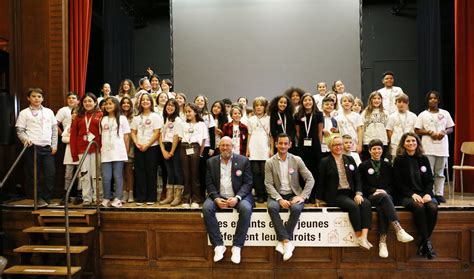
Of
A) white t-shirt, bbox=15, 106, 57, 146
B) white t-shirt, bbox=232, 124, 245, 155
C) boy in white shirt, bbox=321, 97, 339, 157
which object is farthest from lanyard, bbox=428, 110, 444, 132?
white t-shirt, bbox=15, 106, 57, 146

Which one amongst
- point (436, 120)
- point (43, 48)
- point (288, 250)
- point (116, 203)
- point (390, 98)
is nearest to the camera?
point (288, 250)

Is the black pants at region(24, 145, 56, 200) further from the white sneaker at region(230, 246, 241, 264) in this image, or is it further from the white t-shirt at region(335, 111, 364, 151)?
the white t-shirt at region(335, 111, 364, 151)

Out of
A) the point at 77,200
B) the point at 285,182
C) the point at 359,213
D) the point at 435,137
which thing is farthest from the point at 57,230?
the point at 435,137

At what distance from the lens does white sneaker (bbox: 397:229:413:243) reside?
163 inches

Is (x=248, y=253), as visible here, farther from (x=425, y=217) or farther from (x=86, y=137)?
(x=86, y=137)

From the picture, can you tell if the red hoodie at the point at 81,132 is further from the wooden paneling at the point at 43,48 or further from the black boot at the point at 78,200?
the wooden paneling at the point at 43,48

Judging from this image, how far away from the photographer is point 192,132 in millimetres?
4879

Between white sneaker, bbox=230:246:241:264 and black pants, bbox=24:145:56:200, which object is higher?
black pants, bbox=24:145:56:200

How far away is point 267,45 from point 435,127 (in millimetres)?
3849

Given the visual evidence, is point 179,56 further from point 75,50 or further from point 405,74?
point 405,74

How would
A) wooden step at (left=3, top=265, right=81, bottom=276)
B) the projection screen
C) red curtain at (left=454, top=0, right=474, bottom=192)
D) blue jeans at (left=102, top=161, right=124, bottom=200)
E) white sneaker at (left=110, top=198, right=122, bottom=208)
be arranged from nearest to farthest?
wooden step at (left=3, top=265, right=81, bottom=276) < white sneaker at (left=110, top=198, right=122, bottom=208) < blue jeans at (left=102, top=161, right=124, bottom=200) < red curtain at (left=454, top=0, right=474, bottom=192) < the projection screen

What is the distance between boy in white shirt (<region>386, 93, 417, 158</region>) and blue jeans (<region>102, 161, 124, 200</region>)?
3.42 meters

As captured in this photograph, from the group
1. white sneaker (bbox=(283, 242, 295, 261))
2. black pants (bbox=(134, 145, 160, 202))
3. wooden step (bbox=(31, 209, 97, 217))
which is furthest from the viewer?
black pants (bbox=(134, 145, 160, 202))

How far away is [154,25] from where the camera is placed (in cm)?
966
